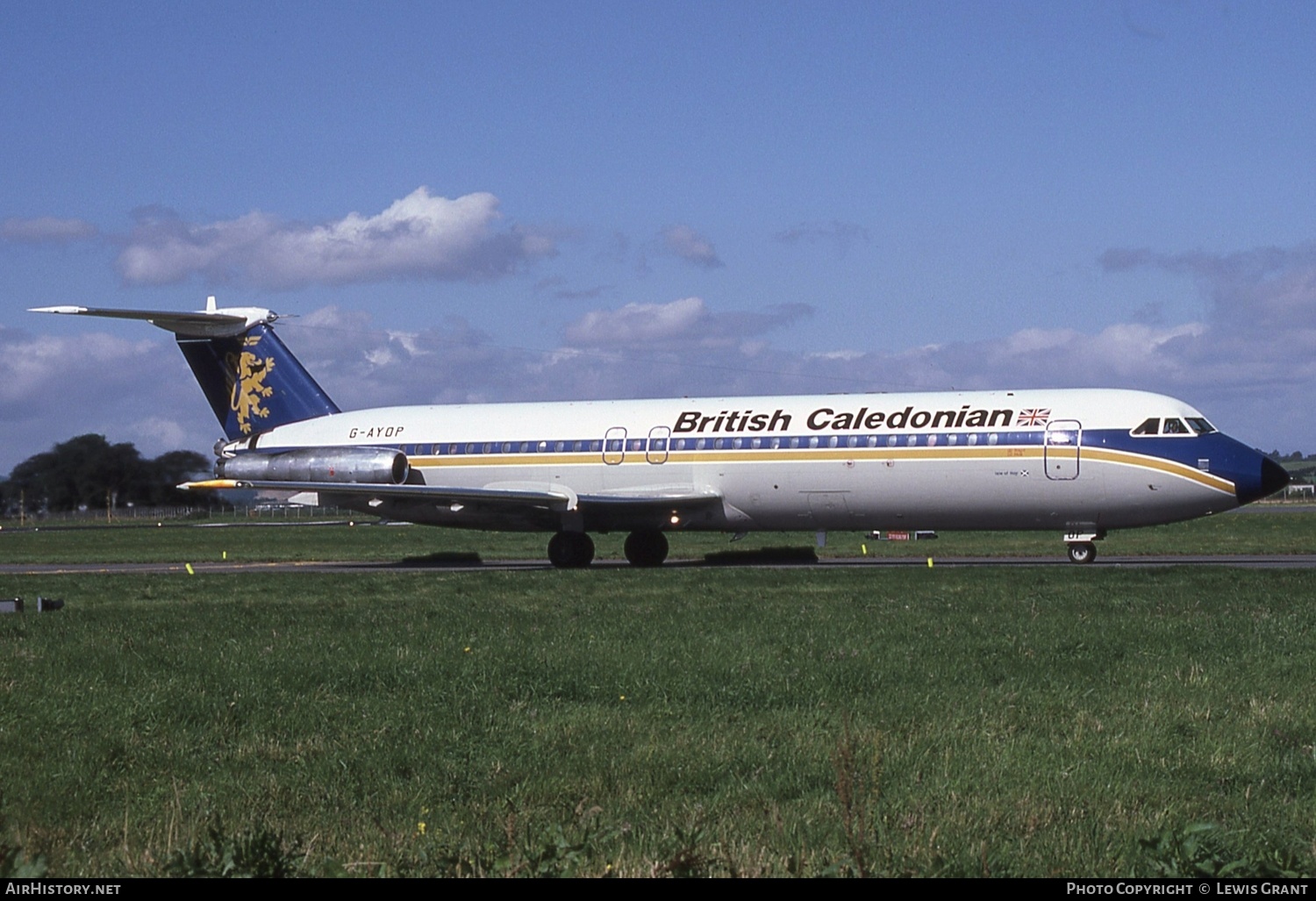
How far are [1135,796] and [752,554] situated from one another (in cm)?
2877

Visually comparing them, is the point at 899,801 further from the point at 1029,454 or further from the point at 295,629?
the point at 1029,454

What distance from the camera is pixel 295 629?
51.6ft

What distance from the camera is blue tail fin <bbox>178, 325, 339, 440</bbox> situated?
38094mm

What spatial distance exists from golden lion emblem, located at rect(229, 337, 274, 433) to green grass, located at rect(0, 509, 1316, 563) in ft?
16.1

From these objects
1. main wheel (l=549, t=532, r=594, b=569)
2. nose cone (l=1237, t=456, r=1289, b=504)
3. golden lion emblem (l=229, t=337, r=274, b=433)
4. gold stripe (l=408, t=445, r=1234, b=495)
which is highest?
golden lion emblem (l=229, t=337, r=274, b=433)

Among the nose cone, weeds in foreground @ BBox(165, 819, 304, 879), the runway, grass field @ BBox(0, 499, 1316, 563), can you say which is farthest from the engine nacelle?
weeds in foreground @ BBox(165, 819, 304, 879)

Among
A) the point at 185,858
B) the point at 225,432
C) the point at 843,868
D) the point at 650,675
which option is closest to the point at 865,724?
the point at 650,675

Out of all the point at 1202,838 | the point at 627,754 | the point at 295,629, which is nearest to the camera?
the point at 1202,838

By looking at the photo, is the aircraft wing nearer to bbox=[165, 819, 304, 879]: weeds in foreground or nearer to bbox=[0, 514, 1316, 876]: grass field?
bbox=[0, 514, 1316, 876]: grass field

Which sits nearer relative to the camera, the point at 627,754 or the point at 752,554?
the point at 627,754

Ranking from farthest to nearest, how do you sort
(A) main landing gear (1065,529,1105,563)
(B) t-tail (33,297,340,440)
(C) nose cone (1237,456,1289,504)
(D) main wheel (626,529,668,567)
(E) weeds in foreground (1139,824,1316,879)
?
(B) t-tail (33,297,340,440) < (D) main wheel (626,529,668,567) < (A) main landing gear (1065,529,1105,563) < (C) nose cone (1237,456,1289,504) < (E) weeds in foreground (1139,824,1316,879)

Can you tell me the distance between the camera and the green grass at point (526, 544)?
39344 millimetres

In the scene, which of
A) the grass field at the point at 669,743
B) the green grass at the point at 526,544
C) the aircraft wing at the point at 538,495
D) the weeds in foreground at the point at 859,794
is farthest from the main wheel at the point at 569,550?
the weeds in foreground at the point at 859,794

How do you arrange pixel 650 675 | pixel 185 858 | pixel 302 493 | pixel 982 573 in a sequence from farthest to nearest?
1. pixel 302 493
2. pixel 982 573
3. pixel 650 675
4. pixel 185 858
